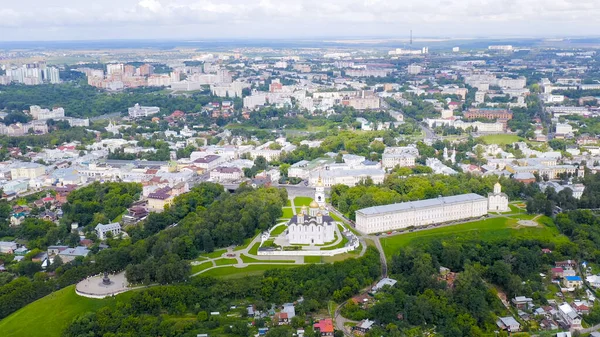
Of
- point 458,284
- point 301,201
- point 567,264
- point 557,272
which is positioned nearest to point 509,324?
point 458,284

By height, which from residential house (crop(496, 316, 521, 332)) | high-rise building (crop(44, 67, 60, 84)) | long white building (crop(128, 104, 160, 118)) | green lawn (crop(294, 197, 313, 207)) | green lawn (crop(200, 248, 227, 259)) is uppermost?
high-rise building (crop(44, 67, 60, 84))

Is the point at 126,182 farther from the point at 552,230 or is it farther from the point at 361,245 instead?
the point at 552,230

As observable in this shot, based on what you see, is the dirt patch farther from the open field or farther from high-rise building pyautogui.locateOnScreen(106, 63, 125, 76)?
high-rise building pyautogui.locateOnScreen(106, 63, 125, 76)

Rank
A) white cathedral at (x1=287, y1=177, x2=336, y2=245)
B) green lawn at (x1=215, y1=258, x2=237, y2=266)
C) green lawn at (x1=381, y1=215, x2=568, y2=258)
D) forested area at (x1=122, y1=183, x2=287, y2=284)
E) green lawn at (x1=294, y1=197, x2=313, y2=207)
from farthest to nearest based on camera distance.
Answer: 1. green lawn at (x1=294, y1=197, x2=313, y2=207)
2. green lawn at (x1=381, y1=215, x2=568, y2=258)
3. white cathedral at (x1=287, y1=177, x2=336, y2=245)
4. green lawn at (x1=215, y1=258, x2=237, y2=266)
5. forested area at (x1=122, y1=183, x2=287, y2=284)

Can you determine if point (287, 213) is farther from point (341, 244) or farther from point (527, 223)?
point (527, 223)

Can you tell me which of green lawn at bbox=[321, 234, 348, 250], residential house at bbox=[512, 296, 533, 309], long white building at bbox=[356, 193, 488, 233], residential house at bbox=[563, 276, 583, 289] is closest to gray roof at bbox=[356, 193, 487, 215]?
long white building at bbox=[356, 193, 488, 233]

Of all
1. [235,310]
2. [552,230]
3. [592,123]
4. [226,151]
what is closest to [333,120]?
[226,151]
